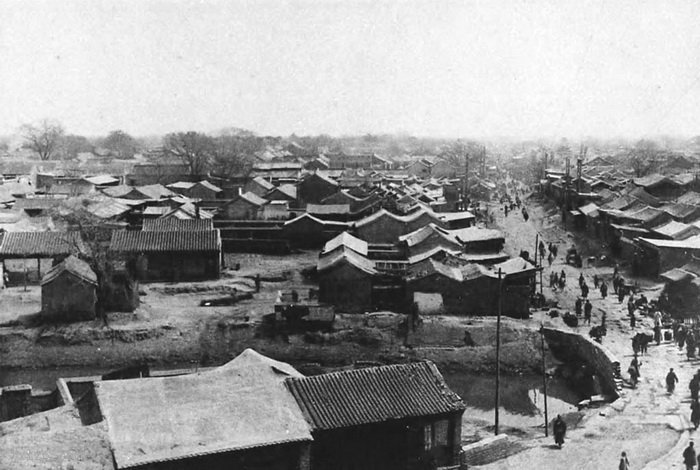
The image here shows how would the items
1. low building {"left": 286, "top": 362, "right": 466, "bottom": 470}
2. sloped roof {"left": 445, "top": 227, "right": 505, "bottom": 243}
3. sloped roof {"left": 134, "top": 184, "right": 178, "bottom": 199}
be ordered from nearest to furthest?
low building {"left": 286, "top": 362, "right": 466, "bottom": 470} → sloped roof {"left": 445, "top": 227, "right": 505, "bottom": 243} → sloped roof {"left": 134, "top": 184, "right": 178, "bottom": 199}

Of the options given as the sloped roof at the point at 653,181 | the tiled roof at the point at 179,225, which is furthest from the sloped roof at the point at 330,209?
the sloped roof at the point at 653,181

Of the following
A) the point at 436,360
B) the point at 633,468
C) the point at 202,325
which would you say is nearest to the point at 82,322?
the point at 202,325

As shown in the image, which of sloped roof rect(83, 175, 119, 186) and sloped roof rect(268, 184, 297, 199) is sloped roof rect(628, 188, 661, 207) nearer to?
sloped roof rect(268, 184, 297, 199)

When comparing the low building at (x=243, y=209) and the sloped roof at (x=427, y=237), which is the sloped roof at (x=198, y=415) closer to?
the sloped roof at (x=427, y=237)

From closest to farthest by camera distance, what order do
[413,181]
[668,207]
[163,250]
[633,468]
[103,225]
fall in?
[633,468] → [163,250] → [103,225] → [668,207] → [413,181]

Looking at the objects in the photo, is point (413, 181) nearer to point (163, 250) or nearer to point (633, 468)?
point (163, 250)

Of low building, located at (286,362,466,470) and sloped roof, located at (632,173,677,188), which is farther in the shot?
sloped roof, located at (632,173,677,188)

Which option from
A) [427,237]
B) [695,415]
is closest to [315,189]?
[427,237]

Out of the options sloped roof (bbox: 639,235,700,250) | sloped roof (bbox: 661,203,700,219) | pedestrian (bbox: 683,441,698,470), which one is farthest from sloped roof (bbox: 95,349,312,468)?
sloped roof (bbox: 661,203,700,219)
